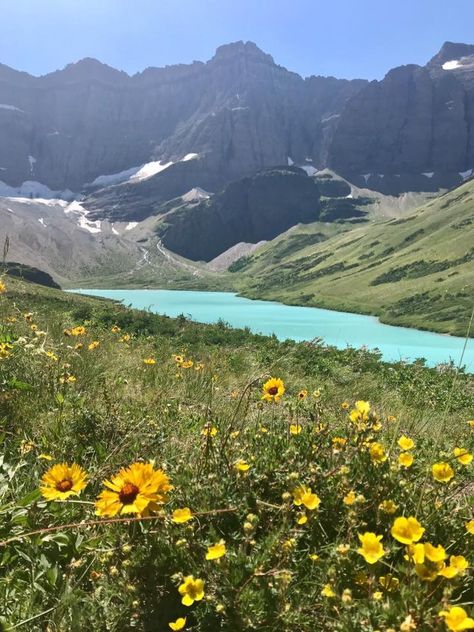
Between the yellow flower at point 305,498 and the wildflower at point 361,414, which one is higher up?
the wildflower at point 361,414

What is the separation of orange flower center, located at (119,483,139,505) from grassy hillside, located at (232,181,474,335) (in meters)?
93.7

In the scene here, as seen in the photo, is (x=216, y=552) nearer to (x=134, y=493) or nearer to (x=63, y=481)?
(x=134, y=493)

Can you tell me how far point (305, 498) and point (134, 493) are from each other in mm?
841

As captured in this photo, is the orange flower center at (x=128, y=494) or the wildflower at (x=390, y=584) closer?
the wildflower at (x=390, y=584)

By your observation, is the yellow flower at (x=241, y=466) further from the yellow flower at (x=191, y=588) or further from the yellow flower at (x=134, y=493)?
the yellow flower at (x=191, y=588)

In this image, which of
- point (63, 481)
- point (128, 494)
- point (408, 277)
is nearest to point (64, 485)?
point (63, 481)

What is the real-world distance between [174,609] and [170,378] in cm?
478

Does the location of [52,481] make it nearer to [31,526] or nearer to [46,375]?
[31,526]

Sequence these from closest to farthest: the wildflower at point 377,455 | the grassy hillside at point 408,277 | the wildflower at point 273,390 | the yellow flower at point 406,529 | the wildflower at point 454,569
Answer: the wildflower at point 454,569
the yellow flower at point 406,529
the wildflower at point 377,455
the wildflower at point 273,390
the grassy hillside at point 408,277

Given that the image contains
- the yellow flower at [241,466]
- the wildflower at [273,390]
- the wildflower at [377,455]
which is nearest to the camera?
the yellow flower at [241,466]

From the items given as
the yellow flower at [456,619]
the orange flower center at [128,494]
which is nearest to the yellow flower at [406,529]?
the yellow flower at [456,619]

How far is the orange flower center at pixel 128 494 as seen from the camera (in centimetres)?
230

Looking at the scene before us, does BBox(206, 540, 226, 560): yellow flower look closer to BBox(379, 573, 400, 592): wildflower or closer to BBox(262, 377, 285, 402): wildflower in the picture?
BBox(379, 573, 400, 592): wildflower

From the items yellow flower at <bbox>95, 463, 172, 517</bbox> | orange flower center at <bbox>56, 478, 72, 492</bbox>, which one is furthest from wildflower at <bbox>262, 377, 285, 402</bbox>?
orange flower center at <bbox>56, 478, 72, 492</bbox>
